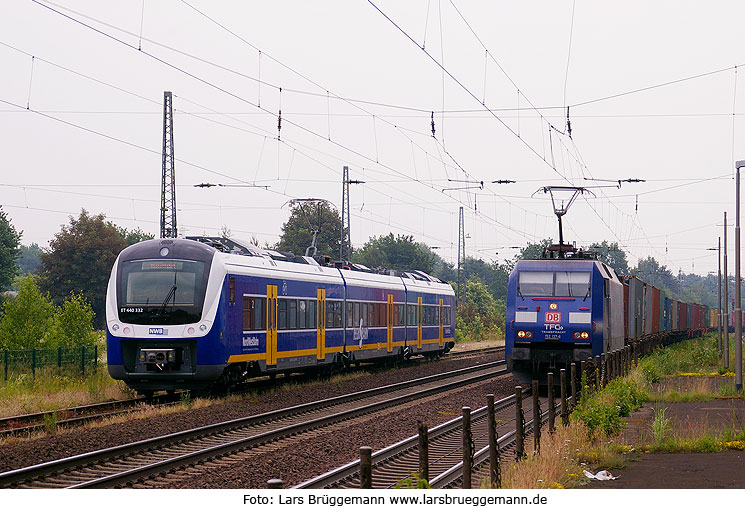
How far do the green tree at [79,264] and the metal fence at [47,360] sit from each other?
4667cm

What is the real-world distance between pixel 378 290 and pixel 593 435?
17846 mm

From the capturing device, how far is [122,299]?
20.5m

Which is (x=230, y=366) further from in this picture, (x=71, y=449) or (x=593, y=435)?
(x=593, y=435)

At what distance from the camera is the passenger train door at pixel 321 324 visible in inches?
1033

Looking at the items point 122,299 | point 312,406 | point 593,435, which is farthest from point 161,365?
point 593,435

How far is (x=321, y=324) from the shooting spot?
26.5m

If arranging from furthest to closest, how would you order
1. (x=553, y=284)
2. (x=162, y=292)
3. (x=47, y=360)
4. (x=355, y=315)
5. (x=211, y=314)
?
1. (x=355, y=315)
2. (x=47, y=360)
3. (x=553, y=284)
4. (x=162, y=292)
5. (x=211, y=314)

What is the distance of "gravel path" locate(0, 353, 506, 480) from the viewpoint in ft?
45.4

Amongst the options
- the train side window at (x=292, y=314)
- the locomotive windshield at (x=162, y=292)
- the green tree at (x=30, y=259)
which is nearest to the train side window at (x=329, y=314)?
the train side window at (x=292, y=314)

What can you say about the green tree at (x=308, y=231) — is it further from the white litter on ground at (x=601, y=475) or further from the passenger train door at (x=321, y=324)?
the white litter on ground at (x=601, y=475)

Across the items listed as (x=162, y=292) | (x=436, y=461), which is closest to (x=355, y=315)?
(x=162, y=292)

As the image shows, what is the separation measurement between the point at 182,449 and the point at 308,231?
77.6 metres

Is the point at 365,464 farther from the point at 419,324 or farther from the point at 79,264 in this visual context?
the point at 79,264
